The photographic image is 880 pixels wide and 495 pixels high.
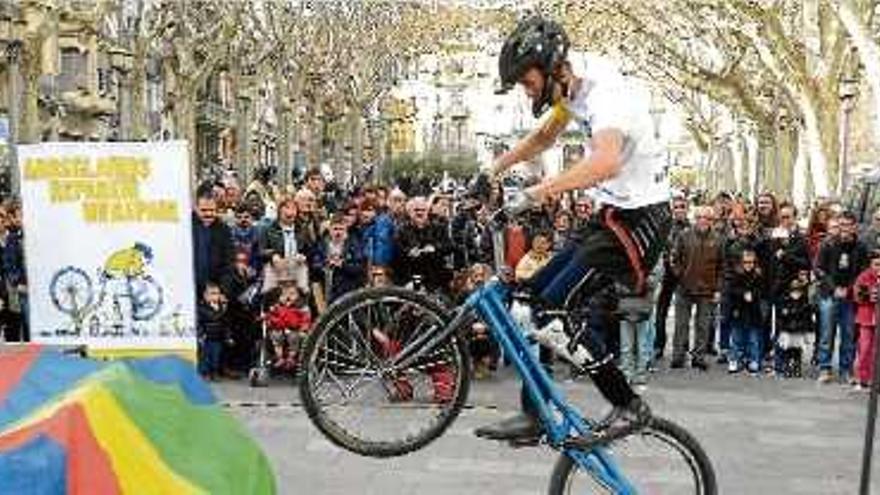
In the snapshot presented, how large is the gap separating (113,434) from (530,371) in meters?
2.61

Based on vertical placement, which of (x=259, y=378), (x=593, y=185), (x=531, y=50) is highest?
(x=531, y=50)

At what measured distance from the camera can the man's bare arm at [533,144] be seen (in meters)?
5.87

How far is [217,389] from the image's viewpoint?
12344 mm

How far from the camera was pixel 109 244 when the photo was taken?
966 centimetres

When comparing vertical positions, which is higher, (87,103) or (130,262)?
(87,103)

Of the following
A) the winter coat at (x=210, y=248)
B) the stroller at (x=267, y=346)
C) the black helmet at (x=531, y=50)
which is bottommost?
the stroller at (x=267, y=346)

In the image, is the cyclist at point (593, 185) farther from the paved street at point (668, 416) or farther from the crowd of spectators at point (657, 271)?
the crowd of spectators at point (657, 271)

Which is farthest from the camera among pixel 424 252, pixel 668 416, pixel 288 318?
pixel 288 318

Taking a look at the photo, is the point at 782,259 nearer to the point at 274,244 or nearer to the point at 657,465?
the point at 274,244

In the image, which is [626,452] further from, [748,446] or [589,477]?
[748,446]

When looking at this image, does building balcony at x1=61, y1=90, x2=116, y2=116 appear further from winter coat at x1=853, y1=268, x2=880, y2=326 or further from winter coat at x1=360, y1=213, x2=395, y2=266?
winter coat at x1=853, y1=268, x2=880, y2=326

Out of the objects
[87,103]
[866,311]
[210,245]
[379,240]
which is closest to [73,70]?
[87,103]

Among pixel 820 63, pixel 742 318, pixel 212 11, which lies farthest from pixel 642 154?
pixel 212 11

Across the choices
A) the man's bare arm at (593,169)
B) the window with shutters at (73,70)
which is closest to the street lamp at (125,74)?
the window with shutters at (73,70)
